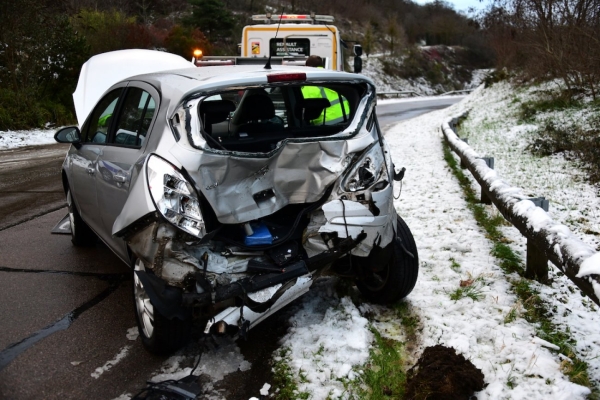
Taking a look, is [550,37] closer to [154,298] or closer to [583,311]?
[583,311]

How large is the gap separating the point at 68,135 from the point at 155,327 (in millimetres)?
2463

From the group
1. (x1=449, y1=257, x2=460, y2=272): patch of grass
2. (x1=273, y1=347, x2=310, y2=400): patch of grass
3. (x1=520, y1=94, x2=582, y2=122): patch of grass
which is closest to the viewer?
(x1=273, y1=347, x2=310, y2=400): patch of grass

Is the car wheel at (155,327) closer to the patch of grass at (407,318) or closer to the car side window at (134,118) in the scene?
the car side window at (134,118)

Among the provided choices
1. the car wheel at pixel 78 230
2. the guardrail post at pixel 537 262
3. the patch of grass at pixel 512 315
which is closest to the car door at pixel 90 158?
the car wheel at pixel 78 230

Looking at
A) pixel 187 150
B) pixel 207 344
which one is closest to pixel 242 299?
pixel 207 344

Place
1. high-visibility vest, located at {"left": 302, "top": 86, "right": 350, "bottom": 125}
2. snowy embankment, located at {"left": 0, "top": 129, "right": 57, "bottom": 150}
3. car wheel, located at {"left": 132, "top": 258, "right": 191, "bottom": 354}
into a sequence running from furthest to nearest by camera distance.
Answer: snowy embankment, located at {"left": 0, "top": 129, "right": 57, "bottom": 150}
high-visibility vest, located at {"left": 302, "top": 86, "right": 350, "bottom": 125}
car wheel, located at {"left": 132, "top": 258, "right": 191, "bottom": 354}

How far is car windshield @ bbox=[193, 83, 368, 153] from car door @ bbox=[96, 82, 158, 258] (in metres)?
0.46

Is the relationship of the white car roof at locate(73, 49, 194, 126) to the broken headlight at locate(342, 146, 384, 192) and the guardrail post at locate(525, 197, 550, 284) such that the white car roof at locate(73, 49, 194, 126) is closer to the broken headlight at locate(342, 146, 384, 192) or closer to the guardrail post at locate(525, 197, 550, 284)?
the broken headlight at locate(342, 146, 384, 192)

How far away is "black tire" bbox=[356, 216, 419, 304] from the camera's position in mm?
3955

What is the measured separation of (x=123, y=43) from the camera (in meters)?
24.6

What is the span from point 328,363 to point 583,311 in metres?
1.93

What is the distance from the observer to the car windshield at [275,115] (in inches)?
156

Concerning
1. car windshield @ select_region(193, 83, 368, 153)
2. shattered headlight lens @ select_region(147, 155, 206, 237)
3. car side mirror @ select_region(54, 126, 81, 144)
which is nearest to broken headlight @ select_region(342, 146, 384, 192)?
car windshield @ select_region(193, 83, 368, 153)

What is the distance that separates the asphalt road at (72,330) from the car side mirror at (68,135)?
1202mm
